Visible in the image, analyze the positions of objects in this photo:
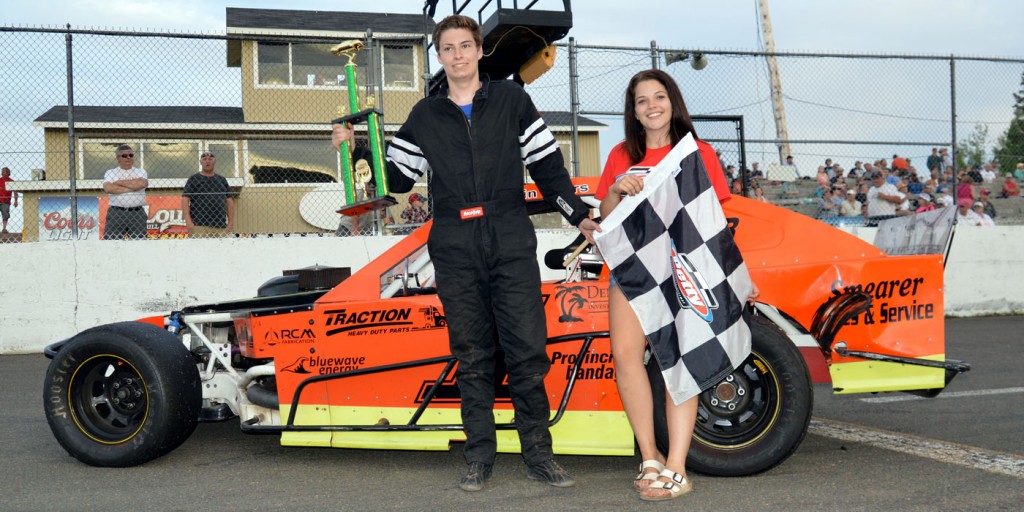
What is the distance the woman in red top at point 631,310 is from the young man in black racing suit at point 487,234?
0.26 metres

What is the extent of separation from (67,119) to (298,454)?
544 centimetres

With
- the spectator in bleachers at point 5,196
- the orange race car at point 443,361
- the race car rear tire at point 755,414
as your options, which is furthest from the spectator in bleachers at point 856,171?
the spectator in bleachers at point 5,196

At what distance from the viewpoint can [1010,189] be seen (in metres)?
10.9

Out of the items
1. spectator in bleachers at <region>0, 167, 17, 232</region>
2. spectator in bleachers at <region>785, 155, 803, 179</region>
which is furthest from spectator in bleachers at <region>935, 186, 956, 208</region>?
spectator in bleachers at <region>0, 167, 17, 232</region>

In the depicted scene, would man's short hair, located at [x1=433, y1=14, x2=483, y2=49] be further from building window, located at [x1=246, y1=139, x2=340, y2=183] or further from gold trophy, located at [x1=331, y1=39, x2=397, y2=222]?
building window, located at [x1=246, y1=139, x2=340, y2=183]

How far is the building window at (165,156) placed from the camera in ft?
36.1

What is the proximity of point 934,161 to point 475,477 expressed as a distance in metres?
8.41

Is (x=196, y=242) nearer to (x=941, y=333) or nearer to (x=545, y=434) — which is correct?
(x=545, y=434)

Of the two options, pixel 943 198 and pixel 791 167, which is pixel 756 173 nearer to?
pixel 791 167

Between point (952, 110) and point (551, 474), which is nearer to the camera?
point (551, 474)

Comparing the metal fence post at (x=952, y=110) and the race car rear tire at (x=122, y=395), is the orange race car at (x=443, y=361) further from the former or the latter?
the metal fence post at (x=952, y=110)

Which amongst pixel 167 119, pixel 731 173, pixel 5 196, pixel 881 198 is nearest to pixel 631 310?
pixel 731 173

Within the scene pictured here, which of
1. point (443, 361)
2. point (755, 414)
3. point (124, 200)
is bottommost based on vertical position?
point (755, 414)

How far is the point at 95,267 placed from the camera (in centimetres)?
830
